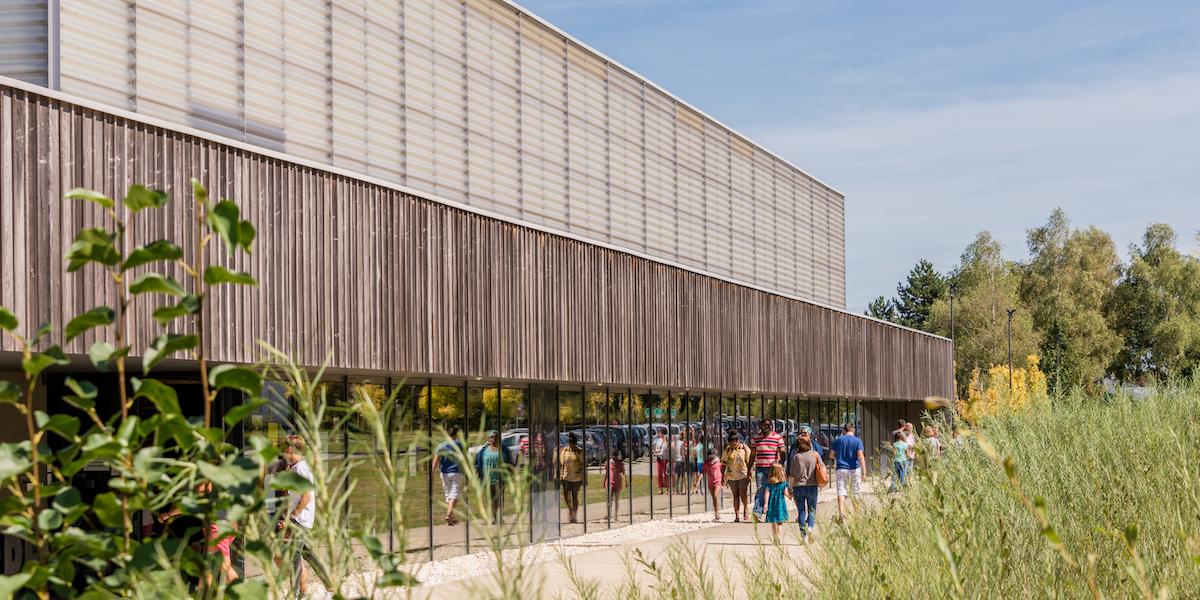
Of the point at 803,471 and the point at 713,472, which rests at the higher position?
the point at 803,471

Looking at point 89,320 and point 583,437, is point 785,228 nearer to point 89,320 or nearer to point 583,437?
point 583,437

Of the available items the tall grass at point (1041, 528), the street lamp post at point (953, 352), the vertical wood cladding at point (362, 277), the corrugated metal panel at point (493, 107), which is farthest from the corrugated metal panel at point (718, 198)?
the tall grass at point (1041, 528)

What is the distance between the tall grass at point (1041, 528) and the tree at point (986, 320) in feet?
205

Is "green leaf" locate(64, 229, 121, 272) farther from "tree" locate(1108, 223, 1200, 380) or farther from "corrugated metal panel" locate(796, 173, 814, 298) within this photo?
"tree" locate(1108, 223, 1200, 380)

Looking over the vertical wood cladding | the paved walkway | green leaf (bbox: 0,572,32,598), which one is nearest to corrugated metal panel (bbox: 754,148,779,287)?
the vertical wood cladding

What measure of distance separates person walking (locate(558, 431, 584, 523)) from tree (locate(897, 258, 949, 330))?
8991 cm

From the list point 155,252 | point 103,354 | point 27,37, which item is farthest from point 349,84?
point 155,252

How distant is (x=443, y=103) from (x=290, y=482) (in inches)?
631

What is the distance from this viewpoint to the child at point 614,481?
20.3 m

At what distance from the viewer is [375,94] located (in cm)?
1591

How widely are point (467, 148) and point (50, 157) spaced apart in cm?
928

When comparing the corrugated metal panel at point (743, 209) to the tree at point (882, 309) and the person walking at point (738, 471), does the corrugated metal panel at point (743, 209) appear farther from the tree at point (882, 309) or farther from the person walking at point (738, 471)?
the tree at point (882, 309)

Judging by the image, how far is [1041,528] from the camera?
2523 mm

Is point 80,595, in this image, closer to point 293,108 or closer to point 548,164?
point 293,108
